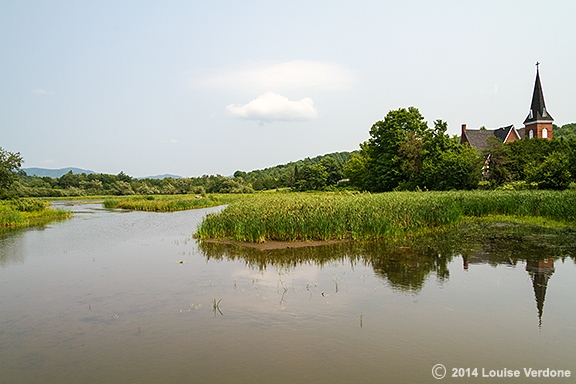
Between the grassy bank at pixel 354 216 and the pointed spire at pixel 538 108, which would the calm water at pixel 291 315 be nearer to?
the grassy bank at pixel 354 216

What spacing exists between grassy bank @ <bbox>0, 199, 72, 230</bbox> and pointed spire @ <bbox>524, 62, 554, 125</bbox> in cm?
5177

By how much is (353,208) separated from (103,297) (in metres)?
10.2

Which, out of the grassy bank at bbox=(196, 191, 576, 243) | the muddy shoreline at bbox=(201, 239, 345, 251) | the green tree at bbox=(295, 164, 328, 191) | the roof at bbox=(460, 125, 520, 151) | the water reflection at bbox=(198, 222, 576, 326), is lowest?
the water reflection at bbox=(198, 222, 576, 326)

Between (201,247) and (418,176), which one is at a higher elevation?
(418,176)

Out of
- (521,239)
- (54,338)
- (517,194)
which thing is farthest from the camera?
(517,194)

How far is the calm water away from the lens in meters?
5.52

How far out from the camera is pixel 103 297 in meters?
9.00

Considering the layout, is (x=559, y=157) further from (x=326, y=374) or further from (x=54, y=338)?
(x=54, y=338)

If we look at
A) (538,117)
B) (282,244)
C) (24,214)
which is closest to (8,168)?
(24,214)

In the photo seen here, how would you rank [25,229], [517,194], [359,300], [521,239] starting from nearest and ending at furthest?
[359,300]
[521,239]
[517,194]
[25,229]

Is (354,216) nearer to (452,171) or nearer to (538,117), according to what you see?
(452,171)

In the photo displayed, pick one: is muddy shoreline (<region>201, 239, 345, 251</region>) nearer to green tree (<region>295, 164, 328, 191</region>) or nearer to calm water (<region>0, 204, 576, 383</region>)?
calm water (<region>0, 204, 576, 383</region>)

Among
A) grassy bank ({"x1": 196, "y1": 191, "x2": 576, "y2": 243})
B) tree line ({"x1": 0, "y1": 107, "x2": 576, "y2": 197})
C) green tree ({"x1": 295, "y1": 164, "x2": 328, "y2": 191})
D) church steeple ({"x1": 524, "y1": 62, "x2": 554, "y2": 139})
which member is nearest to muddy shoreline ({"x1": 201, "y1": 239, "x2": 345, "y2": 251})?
grassy bank ({"x1": 196, "y1": 191, "x2": 576, "y2": 243})

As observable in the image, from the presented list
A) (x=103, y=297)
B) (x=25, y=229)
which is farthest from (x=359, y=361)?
(x=25, y=229)
